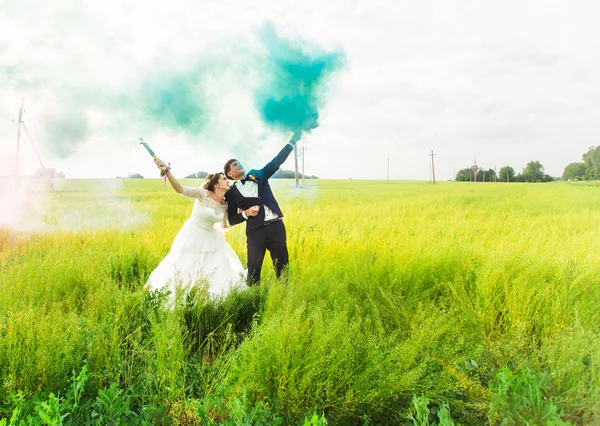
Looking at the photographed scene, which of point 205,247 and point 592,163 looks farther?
point 592,163

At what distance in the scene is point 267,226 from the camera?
4.55 m

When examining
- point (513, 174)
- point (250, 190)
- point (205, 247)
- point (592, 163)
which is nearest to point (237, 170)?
point (250, 190)

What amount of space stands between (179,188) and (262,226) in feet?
3.71

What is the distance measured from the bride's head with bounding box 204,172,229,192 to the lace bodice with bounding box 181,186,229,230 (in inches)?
4.7

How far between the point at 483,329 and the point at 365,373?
1634mm

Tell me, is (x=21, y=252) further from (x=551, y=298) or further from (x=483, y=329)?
(x=551, y=298)

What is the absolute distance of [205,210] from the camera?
475 centimetres

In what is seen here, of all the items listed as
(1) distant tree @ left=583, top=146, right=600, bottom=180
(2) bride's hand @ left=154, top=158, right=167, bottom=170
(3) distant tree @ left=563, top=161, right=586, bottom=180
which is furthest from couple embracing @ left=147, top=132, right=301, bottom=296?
(3) distant tree @ left=563, top=161, right=586, bottom=180

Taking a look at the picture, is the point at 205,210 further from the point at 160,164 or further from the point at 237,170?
the point at 160,164

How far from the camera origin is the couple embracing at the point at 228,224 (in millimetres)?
4516

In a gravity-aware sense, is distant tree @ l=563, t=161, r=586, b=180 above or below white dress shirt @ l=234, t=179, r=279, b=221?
above

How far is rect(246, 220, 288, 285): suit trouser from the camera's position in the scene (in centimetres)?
455

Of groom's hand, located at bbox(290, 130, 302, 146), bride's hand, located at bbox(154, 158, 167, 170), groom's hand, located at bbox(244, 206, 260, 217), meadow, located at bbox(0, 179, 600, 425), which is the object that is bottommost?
meadow, located at bbox(0, 179, 600, 425)

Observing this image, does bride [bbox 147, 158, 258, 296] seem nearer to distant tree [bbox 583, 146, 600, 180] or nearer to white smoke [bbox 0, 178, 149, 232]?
white smoke [bbox 0, 178, 149, 232]
